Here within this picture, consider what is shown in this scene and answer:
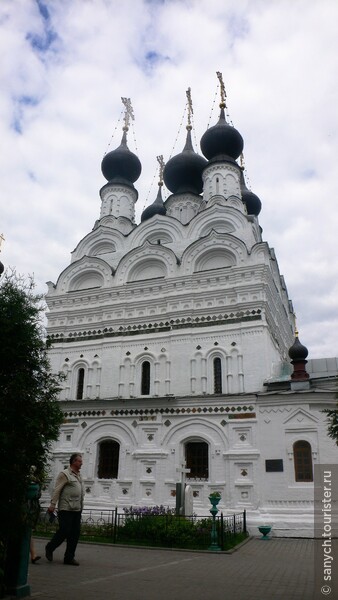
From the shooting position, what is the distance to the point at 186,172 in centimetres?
2517

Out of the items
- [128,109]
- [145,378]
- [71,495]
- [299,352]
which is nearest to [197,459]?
[145,378]

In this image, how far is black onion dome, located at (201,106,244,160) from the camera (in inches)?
897

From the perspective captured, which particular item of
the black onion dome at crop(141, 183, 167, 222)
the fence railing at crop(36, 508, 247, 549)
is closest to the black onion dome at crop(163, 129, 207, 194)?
the black onion dome at crop(141, 183, 167, 222)

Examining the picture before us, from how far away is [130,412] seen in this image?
17609 millimetres

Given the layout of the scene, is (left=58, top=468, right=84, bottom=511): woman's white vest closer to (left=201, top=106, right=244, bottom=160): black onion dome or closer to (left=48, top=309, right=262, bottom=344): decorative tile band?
(left=48, top=309, right=262, bottom=344): decorative tile band

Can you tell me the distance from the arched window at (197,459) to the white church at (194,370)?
0.13 feet

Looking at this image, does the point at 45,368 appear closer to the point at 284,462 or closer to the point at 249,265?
the point at 284,462

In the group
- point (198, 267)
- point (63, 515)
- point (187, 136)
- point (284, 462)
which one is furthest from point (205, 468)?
point (187, 136)

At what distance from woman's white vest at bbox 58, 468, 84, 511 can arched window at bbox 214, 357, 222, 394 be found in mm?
9862

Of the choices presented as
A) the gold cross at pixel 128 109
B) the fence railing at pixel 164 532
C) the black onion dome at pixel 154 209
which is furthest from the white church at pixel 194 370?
the gold cross at pixel 128 109

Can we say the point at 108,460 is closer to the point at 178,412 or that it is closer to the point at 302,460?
the point at 178,412

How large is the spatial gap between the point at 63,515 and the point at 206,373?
10277 mm

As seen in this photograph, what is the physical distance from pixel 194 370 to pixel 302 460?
4.81 metres

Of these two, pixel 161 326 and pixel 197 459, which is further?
pixel 161 326
